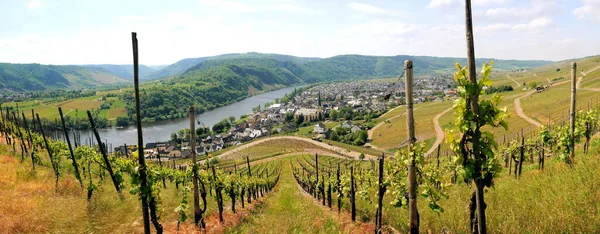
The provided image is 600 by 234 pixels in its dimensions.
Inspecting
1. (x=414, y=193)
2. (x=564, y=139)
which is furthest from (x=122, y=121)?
(x=414, y=193)

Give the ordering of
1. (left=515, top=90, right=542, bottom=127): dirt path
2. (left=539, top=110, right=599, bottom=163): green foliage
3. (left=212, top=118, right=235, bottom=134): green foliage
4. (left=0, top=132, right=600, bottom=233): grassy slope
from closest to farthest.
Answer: (left=0, top=132, right=600, bottom=233): grassy slope → (left=539, top=110, right=599, bottom=163): green foliage → (left=515, top=90, right=542, bottom=127): dirt path → (left=212, top=118, right=235, bottom=134): green foliage

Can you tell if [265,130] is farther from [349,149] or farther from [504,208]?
[504,208]

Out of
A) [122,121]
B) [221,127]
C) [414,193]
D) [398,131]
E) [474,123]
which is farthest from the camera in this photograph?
[122,121]

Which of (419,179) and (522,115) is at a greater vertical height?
(419,179)

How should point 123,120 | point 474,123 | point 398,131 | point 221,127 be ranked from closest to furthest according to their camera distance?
point 474,123 → point 398,131 → point 221,127 → point 123,120

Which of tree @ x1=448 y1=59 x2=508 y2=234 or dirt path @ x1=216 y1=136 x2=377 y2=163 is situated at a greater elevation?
tree @ x1=448 y1=59 x2=508 y2=234

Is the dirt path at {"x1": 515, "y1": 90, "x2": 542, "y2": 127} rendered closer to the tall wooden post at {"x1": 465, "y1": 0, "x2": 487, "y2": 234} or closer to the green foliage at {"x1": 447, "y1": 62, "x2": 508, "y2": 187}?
the tall wooden post at {"x1": 465, "y1": 0, "x2": 487, "y2": 234}

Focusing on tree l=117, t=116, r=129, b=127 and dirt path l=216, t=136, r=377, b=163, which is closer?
dirt path l=216, t=136, r=377, b=163

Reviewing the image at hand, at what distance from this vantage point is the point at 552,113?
7094cm

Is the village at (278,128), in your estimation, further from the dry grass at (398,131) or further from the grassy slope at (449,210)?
the grassy slope at (449,210)

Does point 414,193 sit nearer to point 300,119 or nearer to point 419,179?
point 419,179

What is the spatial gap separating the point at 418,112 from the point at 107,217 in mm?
114853

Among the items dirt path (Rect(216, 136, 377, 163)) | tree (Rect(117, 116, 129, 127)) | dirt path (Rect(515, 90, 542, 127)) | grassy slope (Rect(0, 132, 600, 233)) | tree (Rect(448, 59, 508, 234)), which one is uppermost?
tree (Rect(448, 59, 508, 234))

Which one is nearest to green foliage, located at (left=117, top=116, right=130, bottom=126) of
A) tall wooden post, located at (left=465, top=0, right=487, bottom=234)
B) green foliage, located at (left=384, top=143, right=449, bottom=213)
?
green foliage, located at (left=384, top=143, right=449, bottom=213)
